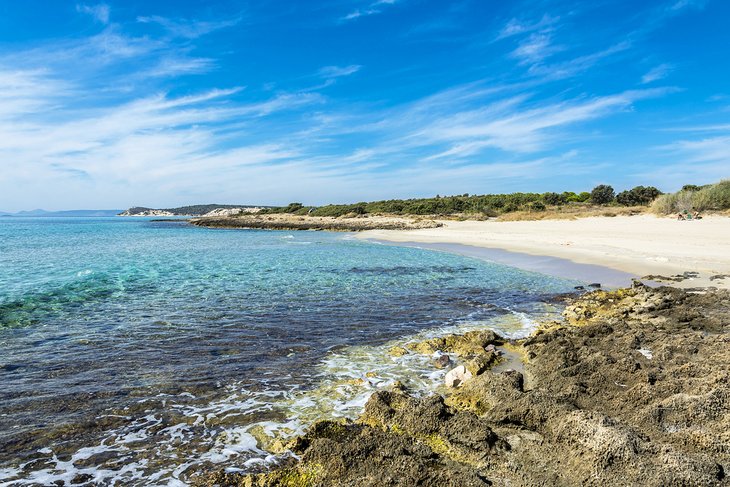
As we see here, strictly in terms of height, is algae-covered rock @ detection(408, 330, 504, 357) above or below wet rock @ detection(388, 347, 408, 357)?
above

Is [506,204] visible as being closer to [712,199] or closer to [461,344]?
[712,199]

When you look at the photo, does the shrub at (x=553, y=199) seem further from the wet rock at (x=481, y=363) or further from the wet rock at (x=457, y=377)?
the wet rock at (x=457, y=377)

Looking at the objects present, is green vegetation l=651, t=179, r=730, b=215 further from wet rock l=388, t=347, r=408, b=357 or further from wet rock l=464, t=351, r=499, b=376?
wet rock l=388, t=347, r=408, b=357

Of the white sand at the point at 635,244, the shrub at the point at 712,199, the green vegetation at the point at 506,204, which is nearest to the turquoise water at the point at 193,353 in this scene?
the white sand at the point at 635,244

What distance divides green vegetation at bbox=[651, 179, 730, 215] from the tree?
1012 inches

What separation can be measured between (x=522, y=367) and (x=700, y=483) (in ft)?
13.6

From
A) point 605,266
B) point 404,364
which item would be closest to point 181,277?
point 404,364

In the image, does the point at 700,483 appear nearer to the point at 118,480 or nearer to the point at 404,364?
the point at 404,364

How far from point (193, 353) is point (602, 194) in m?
77.0

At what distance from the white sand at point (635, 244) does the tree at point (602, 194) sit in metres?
32.1

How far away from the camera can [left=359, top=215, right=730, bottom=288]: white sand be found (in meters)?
18.1

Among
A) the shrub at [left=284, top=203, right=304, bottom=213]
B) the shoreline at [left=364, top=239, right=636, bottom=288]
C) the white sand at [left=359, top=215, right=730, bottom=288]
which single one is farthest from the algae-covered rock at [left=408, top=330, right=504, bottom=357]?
the shrub at [left=284, top=203, right=304, bottom=213]

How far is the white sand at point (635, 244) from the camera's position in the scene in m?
18.1

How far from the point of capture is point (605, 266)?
20.4 m
